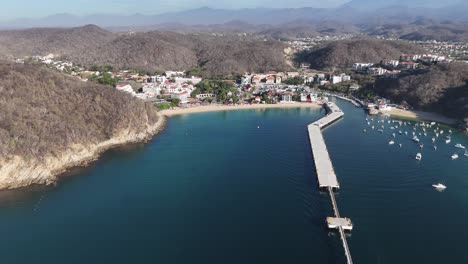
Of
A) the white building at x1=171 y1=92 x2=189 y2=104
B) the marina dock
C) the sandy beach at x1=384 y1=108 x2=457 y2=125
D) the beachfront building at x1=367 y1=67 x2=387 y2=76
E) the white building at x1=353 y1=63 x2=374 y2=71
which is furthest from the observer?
the white building at x1=353 y1=63 x2=374 y2=71

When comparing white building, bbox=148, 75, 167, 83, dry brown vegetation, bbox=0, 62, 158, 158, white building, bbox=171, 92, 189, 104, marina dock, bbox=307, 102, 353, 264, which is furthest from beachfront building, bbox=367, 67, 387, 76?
dry brown vegetation, bbox=0, 62, 158, 158

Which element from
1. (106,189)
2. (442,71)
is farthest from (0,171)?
(442,71)

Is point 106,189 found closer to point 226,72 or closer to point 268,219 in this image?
point 268,219

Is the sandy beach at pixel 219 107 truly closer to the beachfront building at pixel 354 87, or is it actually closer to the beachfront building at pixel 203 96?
the beachfront building at pixel 203 96

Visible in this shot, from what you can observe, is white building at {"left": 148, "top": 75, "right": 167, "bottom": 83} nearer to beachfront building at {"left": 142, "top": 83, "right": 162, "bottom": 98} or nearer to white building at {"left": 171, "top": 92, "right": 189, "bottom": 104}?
beachfront building at {"left": 142, "top": 83, "right": 162, "bottom": 98}

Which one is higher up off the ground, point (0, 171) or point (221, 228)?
point (0, 171)

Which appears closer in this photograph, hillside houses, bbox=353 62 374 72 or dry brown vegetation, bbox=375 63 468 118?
dry brown vegetation, bbox=375 63 468 118

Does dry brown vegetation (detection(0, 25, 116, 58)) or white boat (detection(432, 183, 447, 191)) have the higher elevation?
dry brown vegetation (detection(0, 25, 116, 58))

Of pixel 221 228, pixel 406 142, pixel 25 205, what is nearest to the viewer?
pixel 221 228
